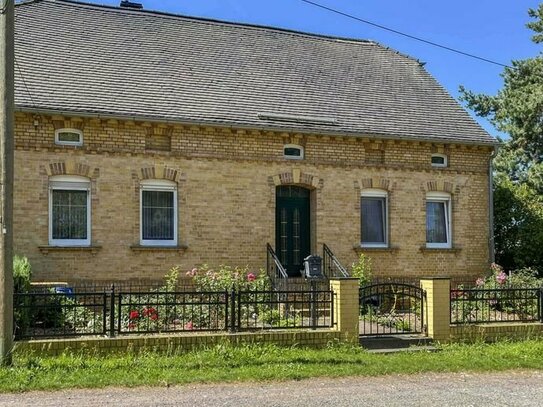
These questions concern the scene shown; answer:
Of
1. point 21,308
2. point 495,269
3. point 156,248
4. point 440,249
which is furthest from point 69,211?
point 495,269

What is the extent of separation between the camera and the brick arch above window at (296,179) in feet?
55.1

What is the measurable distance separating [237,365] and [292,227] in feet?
26.2

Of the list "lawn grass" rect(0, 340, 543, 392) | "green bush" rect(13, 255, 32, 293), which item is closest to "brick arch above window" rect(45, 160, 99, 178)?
"green bush" rect(13, 255, 32, 293)

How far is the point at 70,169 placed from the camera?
14898 mm

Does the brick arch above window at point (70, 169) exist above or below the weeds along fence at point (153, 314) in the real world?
above

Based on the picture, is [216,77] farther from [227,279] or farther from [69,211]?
[227,279]

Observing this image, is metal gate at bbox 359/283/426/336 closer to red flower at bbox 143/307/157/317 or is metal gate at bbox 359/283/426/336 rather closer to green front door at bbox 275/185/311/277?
red flower at bbox 143/307/157/317

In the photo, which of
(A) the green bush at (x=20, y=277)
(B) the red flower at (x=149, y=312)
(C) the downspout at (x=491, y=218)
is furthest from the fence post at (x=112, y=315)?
(C) the downspout at (x=491, y=218)

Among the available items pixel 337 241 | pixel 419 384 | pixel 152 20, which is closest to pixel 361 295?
pixel 419 384

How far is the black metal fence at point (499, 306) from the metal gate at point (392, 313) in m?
0.61

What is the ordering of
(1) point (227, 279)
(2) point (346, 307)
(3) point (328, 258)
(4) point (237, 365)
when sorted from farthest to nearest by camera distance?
(3) point (328, 258) < (1) point (227, 279) < (2) point (346, 307) < (4) point (237, 365)

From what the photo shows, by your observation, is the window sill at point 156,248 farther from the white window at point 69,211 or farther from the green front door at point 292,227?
the green front door at point 292,227

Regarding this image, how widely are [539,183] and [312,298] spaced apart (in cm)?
1562

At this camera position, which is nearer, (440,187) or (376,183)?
(376,183)
